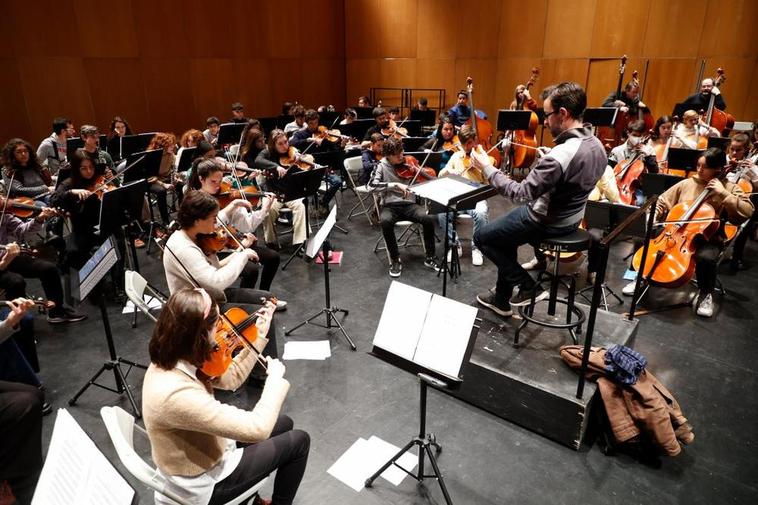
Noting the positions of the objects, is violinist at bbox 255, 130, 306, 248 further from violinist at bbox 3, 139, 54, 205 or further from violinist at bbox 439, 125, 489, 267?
violinist at bbox 3, 139, 54, 205

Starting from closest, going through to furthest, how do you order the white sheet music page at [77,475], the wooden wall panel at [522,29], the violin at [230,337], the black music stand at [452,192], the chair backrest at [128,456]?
the white sheet music page at [77,475] < the chair backrest at [128,456] < the violin at [230,337] < the black music stand at [452,192] < the wooden wall panel at [522,29]

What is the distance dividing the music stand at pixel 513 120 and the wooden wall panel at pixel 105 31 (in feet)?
25.4

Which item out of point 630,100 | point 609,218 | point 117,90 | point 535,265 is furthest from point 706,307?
point 117,90

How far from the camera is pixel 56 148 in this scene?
689 cm

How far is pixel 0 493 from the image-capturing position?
255 cm

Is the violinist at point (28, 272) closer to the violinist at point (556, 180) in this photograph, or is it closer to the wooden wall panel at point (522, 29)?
the violinist at point (556, 180)

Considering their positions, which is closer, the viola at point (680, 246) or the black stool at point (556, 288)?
the black stool at point (556, 288)

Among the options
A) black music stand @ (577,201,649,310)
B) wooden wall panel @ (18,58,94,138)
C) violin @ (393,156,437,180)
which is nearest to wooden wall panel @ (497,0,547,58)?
violin @ (393,156,437,180)

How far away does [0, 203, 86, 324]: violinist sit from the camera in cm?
408

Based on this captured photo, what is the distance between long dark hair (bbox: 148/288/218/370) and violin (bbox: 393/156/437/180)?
4.09 meters

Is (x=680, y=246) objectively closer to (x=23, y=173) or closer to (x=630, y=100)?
(x=630, y=100)

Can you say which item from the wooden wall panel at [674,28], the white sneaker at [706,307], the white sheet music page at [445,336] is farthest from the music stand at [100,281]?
the wooden wall panel at [674,28]

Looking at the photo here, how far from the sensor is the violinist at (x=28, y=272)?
13.4 ft

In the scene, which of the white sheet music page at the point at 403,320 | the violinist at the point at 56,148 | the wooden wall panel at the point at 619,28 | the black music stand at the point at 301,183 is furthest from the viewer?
the wooden wall panel at the point at 619,28
